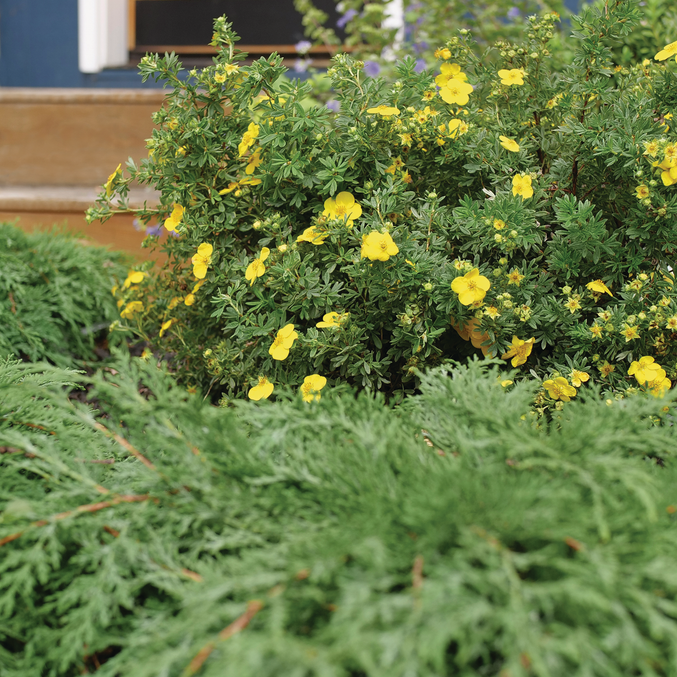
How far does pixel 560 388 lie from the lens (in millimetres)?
1358

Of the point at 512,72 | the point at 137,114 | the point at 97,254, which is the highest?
the point at 512,72

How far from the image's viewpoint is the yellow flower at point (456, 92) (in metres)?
1.48

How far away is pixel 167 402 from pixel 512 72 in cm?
115

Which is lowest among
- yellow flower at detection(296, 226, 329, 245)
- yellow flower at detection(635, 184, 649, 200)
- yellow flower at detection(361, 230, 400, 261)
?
yellow flower at detection(296, 226, 329, 245)

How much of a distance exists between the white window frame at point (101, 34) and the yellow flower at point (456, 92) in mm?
3729

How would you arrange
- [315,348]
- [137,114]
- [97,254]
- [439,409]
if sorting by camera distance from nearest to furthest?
[439,409] < [315,348] < [97,254] < [137,114]

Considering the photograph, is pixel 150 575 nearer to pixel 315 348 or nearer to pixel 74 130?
pixel 315 348

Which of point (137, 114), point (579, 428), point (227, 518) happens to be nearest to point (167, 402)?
point (227, 518)

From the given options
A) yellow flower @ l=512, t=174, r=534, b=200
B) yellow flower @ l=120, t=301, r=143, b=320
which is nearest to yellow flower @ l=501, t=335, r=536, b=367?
yellow flower @ l=512, t=174, r=534, b=200

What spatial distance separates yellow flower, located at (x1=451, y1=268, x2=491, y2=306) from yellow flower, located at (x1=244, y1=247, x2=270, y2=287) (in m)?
0.41

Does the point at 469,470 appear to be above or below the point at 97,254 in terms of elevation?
above

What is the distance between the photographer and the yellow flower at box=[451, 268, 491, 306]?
1274mm

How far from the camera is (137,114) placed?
11.5 ft

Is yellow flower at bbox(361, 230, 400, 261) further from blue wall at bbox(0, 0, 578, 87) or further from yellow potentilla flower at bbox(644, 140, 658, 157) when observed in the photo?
blue wall at bbox(0, 0, 578, 87)
